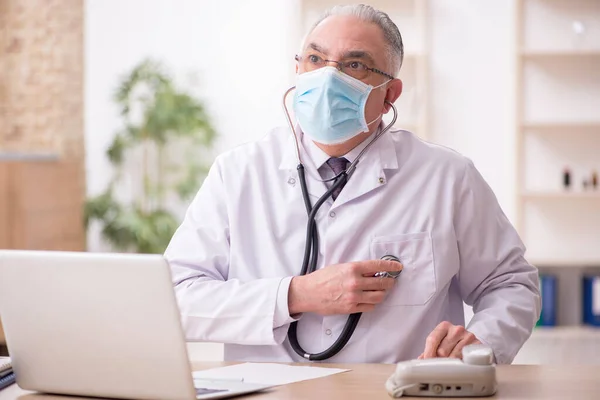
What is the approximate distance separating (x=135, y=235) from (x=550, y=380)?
4.77 m

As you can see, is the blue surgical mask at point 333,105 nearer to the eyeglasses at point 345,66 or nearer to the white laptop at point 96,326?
the eyeglasses at point 345,66

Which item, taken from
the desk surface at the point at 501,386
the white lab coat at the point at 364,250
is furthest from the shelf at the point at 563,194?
the desk surface at the point at 501,386

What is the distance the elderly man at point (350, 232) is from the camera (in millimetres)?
1774

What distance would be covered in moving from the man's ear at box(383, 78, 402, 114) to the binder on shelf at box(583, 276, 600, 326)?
325 centimetres

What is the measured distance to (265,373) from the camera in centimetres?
150

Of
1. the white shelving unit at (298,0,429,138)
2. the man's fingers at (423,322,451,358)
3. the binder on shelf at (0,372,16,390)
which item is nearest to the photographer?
the binder on shelf at (0,372,16,390)

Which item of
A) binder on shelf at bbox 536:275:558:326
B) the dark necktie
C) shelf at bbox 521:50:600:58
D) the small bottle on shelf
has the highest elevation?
shelf at bbox 521:50:600:58

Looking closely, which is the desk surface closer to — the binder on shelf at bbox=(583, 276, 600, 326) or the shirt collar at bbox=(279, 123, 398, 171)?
the shirt collar at bbox=(279, 123, 398, 171)

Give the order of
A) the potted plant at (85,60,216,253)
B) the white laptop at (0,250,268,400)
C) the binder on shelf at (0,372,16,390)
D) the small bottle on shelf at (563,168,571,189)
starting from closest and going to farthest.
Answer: the white laptop at (0,250,268,400) < the binder on shelf at (0,372,16,390) < the small bottle on shelf at (563,168,571,189) < the potted plant at (85,60,216,253)

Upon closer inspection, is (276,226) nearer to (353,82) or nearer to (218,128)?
(353,82)

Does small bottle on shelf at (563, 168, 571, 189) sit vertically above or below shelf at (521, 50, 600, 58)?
below

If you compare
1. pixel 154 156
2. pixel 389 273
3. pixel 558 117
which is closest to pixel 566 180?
pixel 558 117

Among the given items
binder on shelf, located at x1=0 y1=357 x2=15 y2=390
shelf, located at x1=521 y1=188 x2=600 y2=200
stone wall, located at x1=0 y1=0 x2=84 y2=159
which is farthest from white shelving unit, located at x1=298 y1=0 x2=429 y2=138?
binder on shelf, located at x1=0 y1=357 x2=15 y2=390

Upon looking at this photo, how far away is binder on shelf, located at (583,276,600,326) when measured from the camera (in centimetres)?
488
